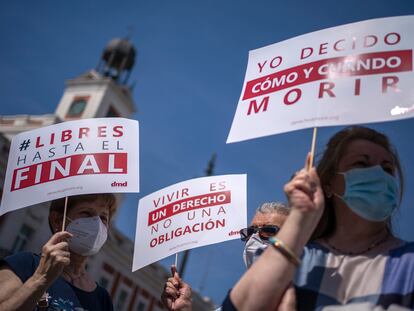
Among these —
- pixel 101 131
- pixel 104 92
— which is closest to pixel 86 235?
pixel 101 131

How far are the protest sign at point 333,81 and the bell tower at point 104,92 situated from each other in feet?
120

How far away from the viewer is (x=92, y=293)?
282 cm

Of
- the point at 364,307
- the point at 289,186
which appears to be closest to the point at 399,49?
the point at 289,186

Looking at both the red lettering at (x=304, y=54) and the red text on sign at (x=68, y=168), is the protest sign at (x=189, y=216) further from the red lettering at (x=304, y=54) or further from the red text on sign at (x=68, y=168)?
the red lettering at (x=304, y=54)

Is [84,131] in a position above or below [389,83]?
above

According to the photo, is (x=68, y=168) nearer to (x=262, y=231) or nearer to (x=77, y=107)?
(x=262, y=231)

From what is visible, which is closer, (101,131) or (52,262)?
(52,262)

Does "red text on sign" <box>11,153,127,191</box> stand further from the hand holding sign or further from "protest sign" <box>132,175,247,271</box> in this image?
the hand holding sign

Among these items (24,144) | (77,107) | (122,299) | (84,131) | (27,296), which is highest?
(77,107)

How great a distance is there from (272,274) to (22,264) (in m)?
1.55

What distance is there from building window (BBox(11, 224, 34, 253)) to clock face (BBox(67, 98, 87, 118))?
17952 mm

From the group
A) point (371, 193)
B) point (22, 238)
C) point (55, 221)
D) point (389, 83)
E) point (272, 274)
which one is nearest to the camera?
point (272, 274)

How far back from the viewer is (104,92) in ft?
132

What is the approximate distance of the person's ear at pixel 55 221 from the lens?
2977mm
